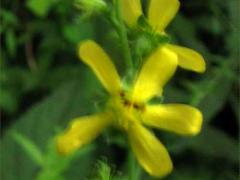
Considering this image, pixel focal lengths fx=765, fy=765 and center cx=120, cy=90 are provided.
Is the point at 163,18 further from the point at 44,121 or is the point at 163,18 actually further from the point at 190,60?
the point at 44,121

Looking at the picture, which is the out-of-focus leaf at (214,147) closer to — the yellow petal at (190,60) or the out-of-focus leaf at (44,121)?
the out-of-focus leaf at (44,121)

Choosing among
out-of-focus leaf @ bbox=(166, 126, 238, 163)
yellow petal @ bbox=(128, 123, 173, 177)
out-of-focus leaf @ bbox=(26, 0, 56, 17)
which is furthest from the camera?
out-of-focus leaf @ bbox=(166, 126, 238, 163)

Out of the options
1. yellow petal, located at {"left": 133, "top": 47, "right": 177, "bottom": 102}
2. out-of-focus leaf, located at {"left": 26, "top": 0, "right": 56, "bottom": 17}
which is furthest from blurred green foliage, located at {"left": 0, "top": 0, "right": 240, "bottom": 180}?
yellow petal, located at {"left": 133, "top": 47, "right": 177, "bottom": 102}

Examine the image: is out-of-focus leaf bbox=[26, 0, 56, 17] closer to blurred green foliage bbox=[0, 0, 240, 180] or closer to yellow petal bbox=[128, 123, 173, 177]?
blurred green foliage bbox=[0, 0, 240, 180]

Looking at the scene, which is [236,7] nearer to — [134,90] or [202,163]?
[202,163]

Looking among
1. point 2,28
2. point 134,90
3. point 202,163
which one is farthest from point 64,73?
point 134,90

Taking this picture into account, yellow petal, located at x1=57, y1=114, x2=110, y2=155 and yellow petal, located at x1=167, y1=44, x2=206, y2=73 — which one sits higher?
yellow petal, located at x1=167, y1=44, x2=206, y2=73
